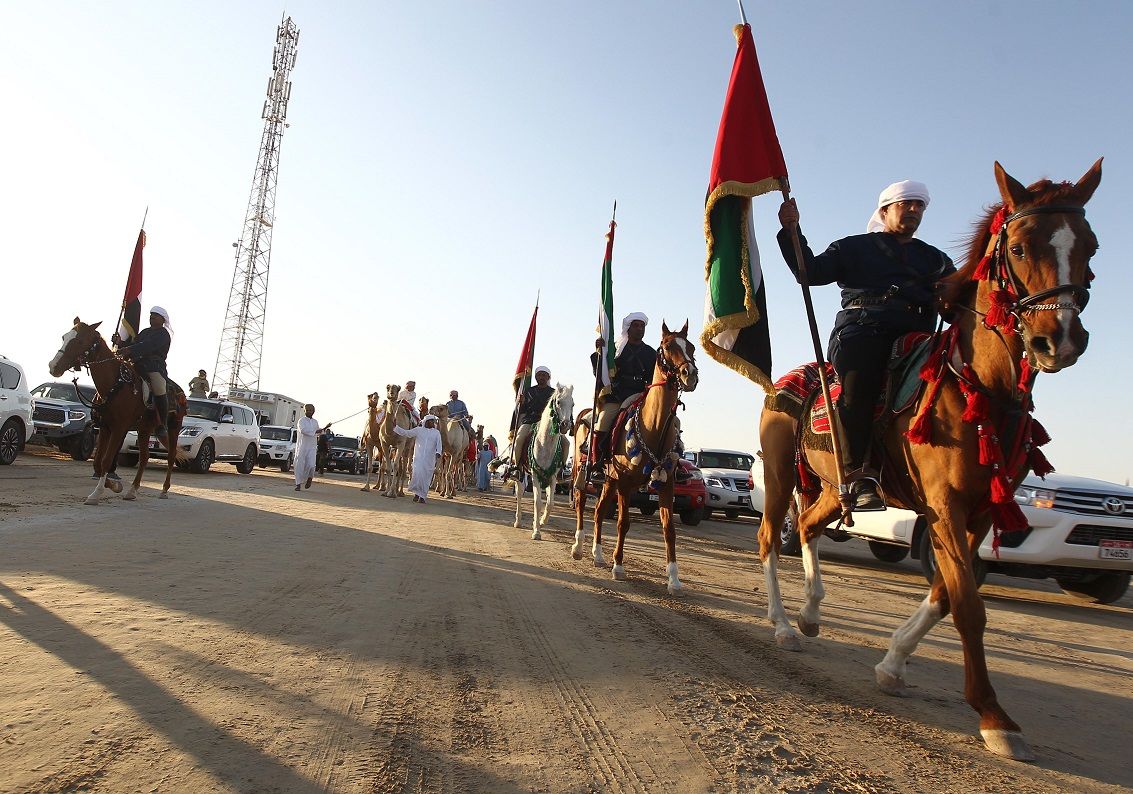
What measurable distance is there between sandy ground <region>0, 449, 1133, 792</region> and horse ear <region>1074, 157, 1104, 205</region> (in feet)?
8.64

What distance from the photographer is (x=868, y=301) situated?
471 centimetres

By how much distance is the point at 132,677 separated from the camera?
3.08 m

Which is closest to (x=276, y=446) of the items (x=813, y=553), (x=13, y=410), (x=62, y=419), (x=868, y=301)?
(x=62, y=419)

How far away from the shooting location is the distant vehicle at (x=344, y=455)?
119ft

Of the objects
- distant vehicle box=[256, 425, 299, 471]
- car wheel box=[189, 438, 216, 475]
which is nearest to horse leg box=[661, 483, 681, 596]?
car wheel box=[189, 438, 216, 475]

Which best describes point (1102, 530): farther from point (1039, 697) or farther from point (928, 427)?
point (928, 427)

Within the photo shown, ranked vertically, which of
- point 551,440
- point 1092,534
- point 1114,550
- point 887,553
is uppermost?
point 551,440

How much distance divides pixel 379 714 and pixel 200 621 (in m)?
1.79

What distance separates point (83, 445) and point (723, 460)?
1775 cm

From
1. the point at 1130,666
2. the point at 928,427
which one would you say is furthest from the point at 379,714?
the point at 1130,666

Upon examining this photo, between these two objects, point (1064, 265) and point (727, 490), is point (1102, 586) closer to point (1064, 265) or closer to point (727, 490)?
point (1064, 265)

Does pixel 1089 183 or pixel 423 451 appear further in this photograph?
pixel 423 451

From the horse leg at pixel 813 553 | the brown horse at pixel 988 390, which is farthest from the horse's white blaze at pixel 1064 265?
the horse leg at pixel 813 553

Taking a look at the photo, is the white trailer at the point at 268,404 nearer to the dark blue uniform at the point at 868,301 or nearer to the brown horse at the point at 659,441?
the brown horse at the point at 659,441
